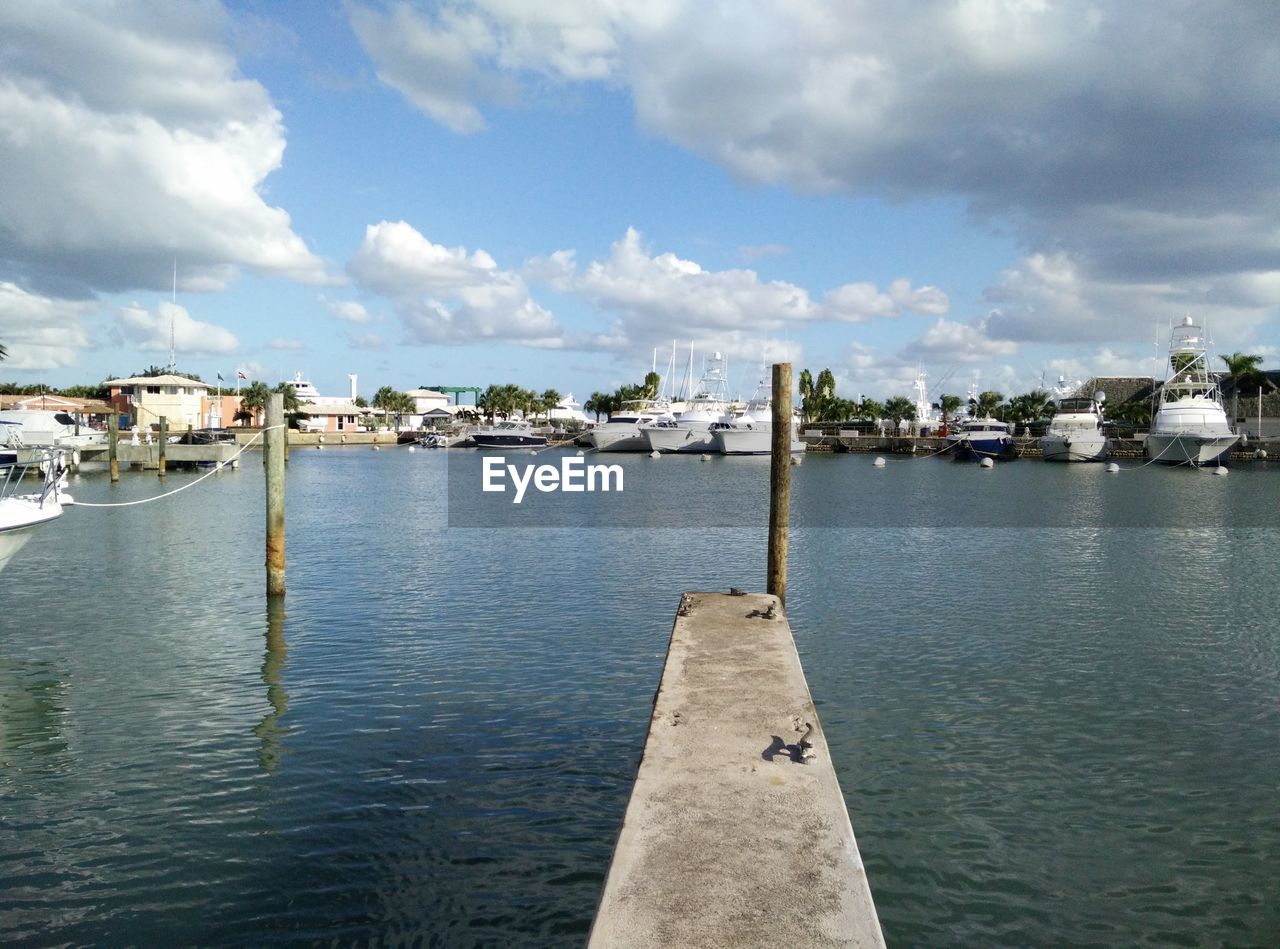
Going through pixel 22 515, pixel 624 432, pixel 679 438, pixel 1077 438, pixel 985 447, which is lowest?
pixel 985 447

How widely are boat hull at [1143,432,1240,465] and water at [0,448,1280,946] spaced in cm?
6732

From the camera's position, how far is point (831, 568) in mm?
27078

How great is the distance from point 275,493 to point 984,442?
9697 cm

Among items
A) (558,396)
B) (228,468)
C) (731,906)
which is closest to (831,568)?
(731,906)

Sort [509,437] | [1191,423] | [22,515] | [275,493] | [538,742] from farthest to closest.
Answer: [509,437] → [1191,423] → [275,493] → [22,515] → [538,742]

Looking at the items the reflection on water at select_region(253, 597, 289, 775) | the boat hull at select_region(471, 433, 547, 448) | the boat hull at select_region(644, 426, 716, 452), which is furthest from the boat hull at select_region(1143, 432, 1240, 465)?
the reflection on water at select_region(253, 597, 289, 775)

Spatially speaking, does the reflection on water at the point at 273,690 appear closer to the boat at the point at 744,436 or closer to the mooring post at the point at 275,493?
the mooring post at the point at 275,493

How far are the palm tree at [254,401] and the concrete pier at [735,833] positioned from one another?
448ft

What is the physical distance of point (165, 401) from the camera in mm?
104125

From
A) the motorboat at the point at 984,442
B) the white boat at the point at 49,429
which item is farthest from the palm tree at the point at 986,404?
the white boat at the point at 49,429

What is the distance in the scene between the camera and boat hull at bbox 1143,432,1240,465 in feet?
280

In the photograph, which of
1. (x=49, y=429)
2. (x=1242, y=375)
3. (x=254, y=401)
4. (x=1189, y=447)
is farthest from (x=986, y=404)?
(x=49, y=429)

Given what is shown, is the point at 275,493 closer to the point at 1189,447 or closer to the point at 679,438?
the point at 1189,447

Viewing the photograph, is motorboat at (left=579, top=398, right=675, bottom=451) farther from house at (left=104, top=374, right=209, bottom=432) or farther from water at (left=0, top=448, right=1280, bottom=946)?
water at (left=0, top=448, right=1280, bottom=946)
